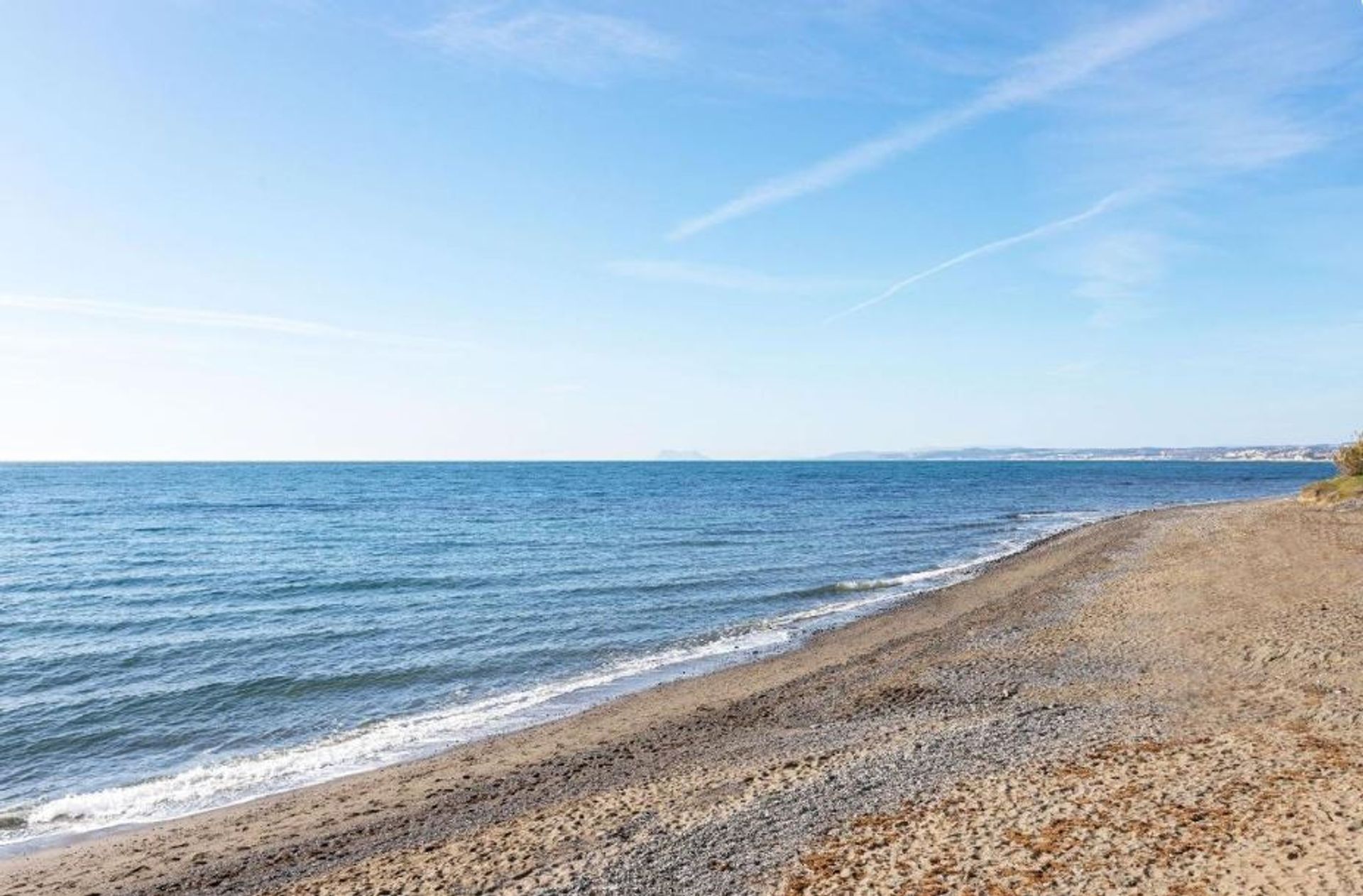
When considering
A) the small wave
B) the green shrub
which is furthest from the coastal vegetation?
the small wave

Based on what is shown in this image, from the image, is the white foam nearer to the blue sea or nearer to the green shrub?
the blue sea

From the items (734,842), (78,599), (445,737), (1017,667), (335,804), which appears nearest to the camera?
(734,842)

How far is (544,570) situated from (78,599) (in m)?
17.6

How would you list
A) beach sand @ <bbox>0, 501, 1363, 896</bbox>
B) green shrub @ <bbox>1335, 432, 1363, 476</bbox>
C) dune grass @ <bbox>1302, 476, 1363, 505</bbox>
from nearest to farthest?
beach sand @ <bbox>0, 501, 1363, 896</bbox> → dune grass @ <bbox>1302, 476, 1363, 505</bbox> → green shrub @ <bbox>1335, 432, 1363, 476</bbox>

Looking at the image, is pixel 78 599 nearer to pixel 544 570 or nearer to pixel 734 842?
pixel 544 570

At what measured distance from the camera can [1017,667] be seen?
1816cm

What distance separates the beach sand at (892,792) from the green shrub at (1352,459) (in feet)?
132

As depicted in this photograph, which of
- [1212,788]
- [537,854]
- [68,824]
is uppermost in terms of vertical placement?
[1212,788]

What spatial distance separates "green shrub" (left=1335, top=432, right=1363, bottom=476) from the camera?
51.7 m

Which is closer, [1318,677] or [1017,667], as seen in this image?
[1318,677]

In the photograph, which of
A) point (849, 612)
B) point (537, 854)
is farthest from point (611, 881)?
point (849, 612)

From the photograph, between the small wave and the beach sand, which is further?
the small wave

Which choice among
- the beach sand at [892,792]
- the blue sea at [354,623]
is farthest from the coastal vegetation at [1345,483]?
the beach sand at [892,792]

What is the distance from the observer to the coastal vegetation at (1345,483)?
47344 millimetres
